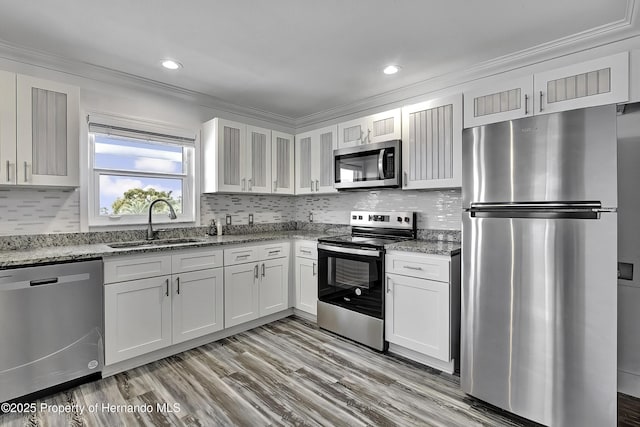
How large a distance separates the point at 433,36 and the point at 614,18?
110 centimetres

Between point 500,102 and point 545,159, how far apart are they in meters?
0.75

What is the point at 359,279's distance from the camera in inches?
113

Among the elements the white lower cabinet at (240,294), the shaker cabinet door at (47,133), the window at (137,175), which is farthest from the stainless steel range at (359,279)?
the shaker cabinet door at (47,133)

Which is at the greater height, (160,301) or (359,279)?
(359,279)

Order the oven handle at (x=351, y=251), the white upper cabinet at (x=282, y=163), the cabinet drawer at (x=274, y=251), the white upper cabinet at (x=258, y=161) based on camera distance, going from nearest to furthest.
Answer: the oven handle at (x=351, y=251), the cabinet drawer at (x=274, y=251), the white upper cabinet at (x=258, y=161), the white upper cabinet at (x=282, y=163)

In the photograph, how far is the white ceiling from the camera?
6.22ft

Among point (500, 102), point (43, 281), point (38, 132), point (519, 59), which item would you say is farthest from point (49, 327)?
point (519, 59)

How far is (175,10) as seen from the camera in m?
1.92

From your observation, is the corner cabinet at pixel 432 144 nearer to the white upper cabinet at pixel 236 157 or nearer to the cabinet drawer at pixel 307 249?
the cabinet drawer at pixel 307 249

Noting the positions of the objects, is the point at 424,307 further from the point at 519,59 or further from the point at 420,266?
the point at 519,59

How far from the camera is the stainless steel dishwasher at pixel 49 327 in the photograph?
191 centimetres

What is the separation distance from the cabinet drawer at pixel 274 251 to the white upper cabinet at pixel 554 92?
213cm

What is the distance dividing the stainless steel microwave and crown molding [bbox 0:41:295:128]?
1.39 metres

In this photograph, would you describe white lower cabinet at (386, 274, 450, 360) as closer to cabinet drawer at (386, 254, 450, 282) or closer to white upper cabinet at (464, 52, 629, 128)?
cabinet drawer at (386, 254, 450, 282)
